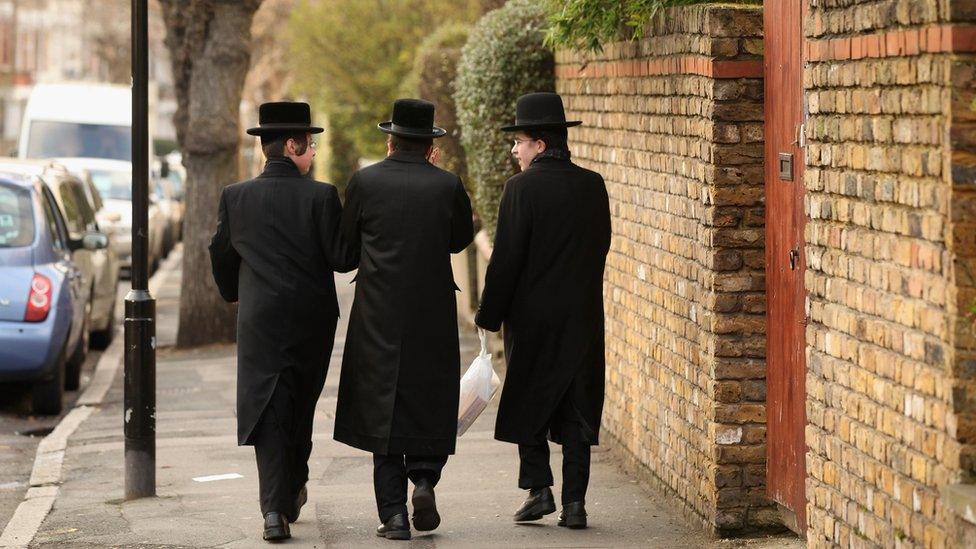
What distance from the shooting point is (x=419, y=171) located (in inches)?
268

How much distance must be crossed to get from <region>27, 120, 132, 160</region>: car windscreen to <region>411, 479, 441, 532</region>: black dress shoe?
62.9ft

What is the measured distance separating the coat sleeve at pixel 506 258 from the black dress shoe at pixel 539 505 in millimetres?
737

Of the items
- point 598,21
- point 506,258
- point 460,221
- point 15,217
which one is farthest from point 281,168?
point 15,217

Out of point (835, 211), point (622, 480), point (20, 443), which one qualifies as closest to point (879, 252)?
point (835, 211)

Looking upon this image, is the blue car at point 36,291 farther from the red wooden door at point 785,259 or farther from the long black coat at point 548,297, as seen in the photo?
the red wooden door at point 785,259

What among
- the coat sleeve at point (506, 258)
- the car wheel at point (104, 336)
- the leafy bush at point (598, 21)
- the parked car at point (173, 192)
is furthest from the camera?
the parked car at point (173, 192)

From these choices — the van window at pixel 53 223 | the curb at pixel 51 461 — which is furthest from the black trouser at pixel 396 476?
the van window at pixel 53 223

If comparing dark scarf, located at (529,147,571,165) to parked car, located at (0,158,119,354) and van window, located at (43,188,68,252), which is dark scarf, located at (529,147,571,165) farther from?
parked car, located at (0,158,119,354)

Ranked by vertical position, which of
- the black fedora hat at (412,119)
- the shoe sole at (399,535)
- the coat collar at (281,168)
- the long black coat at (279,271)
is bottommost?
the shoe sole at (399,535)

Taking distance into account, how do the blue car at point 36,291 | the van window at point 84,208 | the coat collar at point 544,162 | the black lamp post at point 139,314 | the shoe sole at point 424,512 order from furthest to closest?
1. the van window at point 84,208
2. the blue car at point 36,291
3. the black lamp post at point 139,314
4. the coat collar at point 544,162
5. the shoe sole at point 424,512

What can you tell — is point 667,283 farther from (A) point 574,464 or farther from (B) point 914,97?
(B) point 914,97

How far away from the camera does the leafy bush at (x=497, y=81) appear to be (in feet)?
39.9

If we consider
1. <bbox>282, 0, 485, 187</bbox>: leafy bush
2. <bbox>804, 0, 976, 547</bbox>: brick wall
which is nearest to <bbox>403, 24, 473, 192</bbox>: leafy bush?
<bbox>804, 0, 976, 547</bbox>: brick wall

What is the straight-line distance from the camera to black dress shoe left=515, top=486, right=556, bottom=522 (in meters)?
7.05
